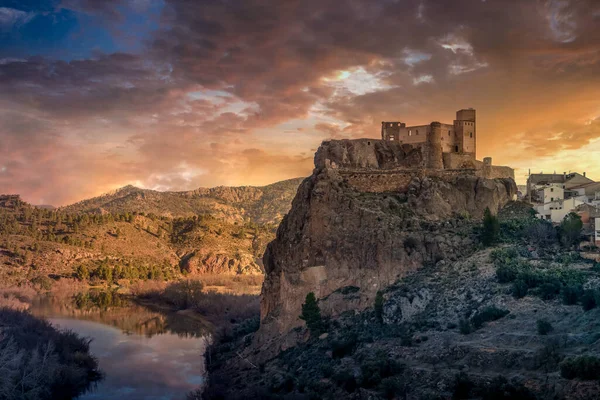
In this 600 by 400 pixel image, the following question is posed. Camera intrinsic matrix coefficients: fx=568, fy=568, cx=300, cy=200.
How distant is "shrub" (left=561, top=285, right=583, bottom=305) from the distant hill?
123961 millimetres

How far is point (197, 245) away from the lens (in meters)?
112

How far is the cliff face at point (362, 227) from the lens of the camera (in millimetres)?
29281

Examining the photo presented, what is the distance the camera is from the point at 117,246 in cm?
10475

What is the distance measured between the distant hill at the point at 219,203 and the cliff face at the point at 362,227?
110990 mm

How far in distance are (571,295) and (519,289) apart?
2.10 meters

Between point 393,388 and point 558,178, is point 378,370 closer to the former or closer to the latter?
point 393,388

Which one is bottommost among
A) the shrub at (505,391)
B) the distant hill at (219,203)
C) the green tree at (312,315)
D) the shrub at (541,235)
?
the shrub at (505,391)

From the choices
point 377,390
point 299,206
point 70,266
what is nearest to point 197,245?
point 70,266

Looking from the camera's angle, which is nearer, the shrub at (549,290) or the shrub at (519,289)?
the shrub at (549,290)

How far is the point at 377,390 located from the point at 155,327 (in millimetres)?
47506

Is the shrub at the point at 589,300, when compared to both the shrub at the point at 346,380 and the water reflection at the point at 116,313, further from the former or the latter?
the water reflection at the point at 116,313

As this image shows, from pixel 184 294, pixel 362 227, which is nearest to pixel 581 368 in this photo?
pixel 362 227

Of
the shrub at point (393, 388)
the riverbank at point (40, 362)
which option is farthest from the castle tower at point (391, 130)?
the riverbank at point (40, 362)

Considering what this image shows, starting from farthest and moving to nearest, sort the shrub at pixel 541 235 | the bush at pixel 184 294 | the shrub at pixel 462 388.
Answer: the bush at pixel 184 294 → the shrub at pixel 541 235 → the shrub at pixel 462 388
